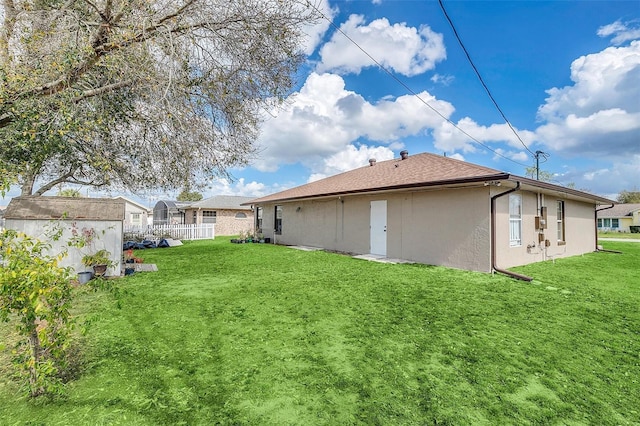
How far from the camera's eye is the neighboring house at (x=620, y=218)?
39094mm

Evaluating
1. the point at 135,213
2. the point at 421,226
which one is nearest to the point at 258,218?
the point at 421,226

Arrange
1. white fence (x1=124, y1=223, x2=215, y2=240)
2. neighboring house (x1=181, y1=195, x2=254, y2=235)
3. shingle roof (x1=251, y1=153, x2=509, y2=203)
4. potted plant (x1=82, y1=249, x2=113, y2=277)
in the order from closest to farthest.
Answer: potted plant (x1=82, y1=249, x2=113, y2=277), shingle roof (x1=251, y1=153, x2=509, y2=203), white fence (x1=124, y1=223, x2=215, y2=240), neighboring house (x1=181, y1=195, x2=254, y2=235)

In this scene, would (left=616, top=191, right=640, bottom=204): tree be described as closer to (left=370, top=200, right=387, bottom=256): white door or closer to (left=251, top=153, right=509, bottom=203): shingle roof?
(left=251, top=153, right=509, bottom=203): shingle roof

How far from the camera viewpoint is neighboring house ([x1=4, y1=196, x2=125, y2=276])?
7258 mm

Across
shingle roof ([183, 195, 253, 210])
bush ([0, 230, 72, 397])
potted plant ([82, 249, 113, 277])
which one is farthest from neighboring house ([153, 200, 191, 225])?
bush ([0, 230, 72, 397])

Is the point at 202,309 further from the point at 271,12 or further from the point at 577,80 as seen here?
the point at 577,80

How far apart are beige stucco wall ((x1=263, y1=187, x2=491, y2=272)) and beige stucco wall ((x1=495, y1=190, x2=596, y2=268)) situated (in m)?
0.57

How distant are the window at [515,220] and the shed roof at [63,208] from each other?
1085cm

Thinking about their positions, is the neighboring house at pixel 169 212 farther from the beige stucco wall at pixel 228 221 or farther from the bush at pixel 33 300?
the bush at pixel 33 300

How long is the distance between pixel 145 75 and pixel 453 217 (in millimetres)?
7966

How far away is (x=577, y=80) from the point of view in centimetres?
1320

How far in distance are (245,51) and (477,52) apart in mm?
6390

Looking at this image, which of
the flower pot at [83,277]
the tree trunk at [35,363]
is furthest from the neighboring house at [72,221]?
the tree trunk at [35,363]

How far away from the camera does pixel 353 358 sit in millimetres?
3287
